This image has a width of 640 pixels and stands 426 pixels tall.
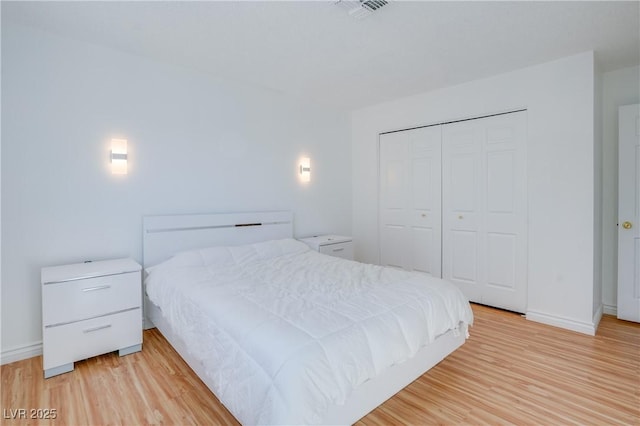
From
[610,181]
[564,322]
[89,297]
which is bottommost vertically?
[564,322]

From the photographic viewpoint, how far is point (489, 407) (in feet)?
6.48

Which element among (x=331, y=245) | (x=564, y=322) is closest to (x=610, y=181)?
(x=564, y=322)

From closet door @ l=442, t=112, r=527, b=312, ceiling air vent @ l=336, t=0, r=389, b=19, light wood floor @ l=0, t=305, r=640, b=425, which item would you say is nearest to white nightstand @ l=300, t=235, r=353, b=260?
closet door @ l=442, t=112, r=527, b=312

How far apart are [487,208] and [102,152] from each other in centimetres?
399

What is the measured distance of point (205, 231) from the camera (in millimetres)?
3447

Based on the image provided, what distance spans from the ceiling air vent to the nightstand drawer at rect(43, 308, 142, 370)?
279cm

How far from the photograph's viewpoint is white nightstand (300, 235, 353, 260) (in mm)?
4129

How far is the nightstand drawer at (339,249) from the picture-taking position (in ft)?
13.6

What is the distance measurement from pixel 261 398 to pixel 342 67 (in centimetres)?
303

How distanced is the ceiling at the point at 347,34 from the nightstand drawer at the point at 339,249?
2.04 meters

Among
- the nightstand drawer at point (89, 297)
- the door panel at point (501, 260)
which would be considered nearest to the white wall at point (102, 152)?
the nightstand drawer at point (89, 297)

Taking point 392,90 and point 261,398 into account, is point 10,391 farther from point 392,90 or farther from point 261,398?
point 392,90

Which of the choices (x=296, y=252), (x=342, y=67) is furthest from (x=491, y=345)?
(x=342, y=67)

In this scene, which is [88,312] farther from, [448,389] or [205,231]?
[448,389]
